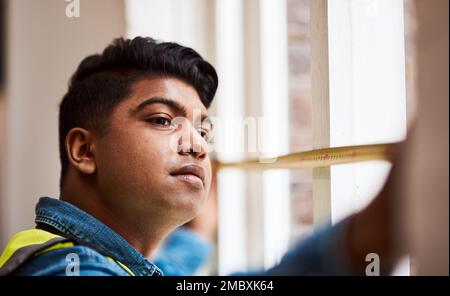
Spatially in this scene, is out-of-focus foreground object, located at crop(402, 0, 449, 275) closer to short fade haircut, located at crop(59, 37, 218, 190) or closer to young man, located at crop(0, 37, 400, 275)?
young man, located at crop(0, 37, 400, 275)

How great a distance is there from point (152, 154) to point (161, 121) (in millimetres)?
52

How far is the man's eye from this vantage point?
29.8 inches

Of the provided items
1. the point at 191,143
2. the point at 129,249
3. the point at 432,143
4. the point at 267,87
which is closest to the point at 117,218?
the point at 129,249

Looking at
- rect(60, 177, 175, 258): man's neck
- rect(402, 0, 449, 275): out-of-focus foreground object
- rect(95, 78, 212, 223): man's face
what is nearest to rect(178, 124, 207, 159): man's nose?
rect(95, 78, 212, 223): man's face

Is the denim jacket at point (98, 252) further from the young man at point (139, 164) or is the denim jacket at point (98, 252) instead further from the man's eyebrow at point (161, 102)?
the man's eyebrow at point (161, 102)

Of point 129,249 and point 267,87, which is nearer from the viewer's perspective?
point 129,249

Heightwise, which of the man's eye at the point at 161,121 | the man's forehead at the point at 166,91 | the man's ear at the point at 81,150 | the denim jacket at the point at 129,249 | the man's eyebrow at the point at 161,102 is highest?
the man's forehead at the point at 166,91

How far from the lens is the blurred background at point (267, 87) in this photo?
2.45 ft

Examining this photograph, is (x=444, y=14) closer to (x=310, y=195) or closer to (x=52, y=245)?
(x=310, y=195)

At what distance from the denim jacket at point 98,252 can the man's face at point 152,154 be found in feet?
0.16

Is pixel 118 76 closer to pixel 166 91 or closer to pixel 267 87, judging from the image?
pixel 166 91

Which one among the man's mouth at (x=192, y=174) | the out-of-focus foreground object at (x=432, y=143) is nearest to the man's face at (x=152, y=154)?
the man's mouth at (x=192, y=174)

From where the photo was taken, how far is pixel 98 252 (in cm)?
71
